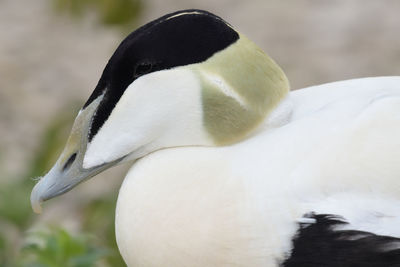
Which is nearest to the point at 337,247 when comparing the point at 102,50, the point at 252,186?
the point at 252,186

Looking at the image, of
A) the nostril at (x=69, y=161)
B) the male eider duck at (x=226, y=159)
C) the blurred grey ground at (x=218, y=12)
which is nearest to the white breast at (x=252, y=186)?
the male eider duck at (x=226, y=159)

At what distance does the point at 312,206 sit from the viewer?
1.55 meters

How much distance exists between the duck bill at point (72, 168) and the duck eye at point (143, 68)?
82mm

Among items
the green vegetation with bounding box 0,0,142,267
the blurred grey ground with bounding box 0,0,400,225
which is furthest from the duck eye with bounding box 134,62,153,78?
the blurred grey ground with bounding box 0,0,400,225

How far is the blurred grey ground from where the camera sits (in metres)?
4.32

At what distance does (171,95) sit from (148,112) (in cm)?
5

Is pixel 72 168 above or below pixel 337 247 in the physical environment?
above

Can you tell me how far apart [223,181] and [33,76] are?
3142 mm

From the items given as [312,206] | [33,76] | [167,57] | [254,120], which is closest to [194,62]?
[167,57]

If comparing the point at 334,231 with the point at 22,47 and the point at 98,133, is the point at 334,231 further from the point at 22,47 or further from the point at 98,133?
the point at 22,47

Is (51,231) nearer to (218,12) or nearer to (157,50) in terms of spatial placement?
(157,50)

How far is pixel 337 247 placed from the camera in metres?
1.53

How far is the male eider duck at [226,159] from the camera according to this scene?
1.54 metres

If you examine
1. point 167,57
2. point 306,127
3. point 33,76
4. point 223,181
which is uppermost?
point 33,76
